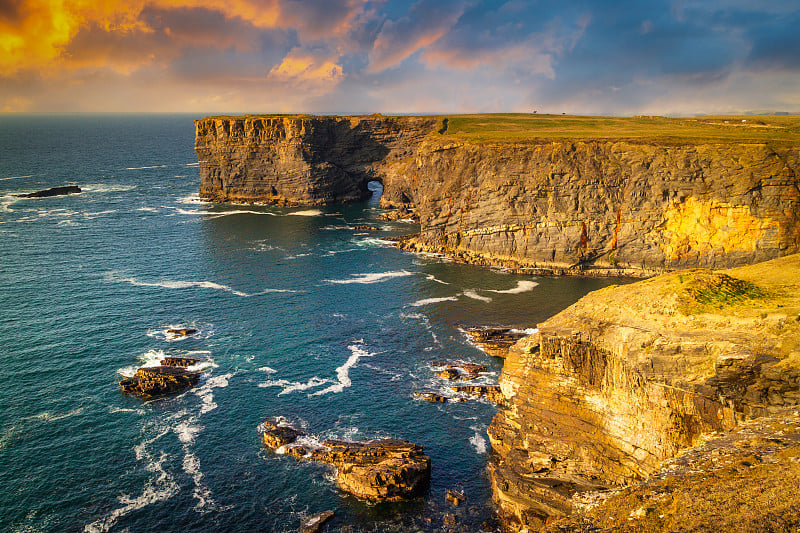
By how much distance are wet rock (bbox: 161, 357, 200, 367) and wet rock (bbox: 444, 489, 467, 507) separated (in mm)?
36677

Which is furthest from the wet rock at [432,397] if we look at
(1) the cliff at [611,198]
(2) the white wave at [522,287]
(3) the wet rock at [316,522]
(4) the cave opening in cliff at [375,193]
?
(4) the cave opening in cliff at [375,193]

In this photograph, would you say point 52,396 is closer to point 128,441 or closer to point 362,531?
point 128,441

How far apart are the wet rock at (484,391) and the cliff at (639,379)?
14591 millimetres

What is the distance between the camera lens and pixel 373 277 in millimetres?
97812

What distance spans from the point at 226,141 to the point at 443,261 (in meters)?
82.4

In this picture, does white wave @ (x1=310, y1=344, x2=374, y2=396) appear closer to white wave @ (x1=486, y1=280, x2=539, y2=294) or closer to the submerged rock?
the submerged rock

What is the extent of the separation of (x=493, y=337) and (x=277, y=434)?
3302 centimetres

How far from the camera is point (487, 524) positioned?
3984cm

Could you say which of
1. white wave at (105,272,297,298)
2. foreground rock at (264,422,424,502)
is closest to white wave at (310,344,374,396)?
foreground rock at (264,422,424,502)

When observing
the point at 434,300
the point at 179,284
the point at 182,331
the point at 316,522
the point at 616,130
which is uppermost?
the point at 616,130

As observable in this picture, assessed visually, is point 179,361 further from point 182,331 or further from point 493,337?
point 493,337

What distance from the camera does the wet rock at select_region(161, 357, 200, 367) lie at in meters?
64.8

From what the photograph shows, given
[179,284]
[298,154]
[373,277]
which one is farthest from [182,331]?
[298,154]

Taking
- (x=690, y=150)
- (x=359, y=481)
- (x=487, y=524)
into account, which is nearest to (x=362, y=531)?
(x=359, y=481)
